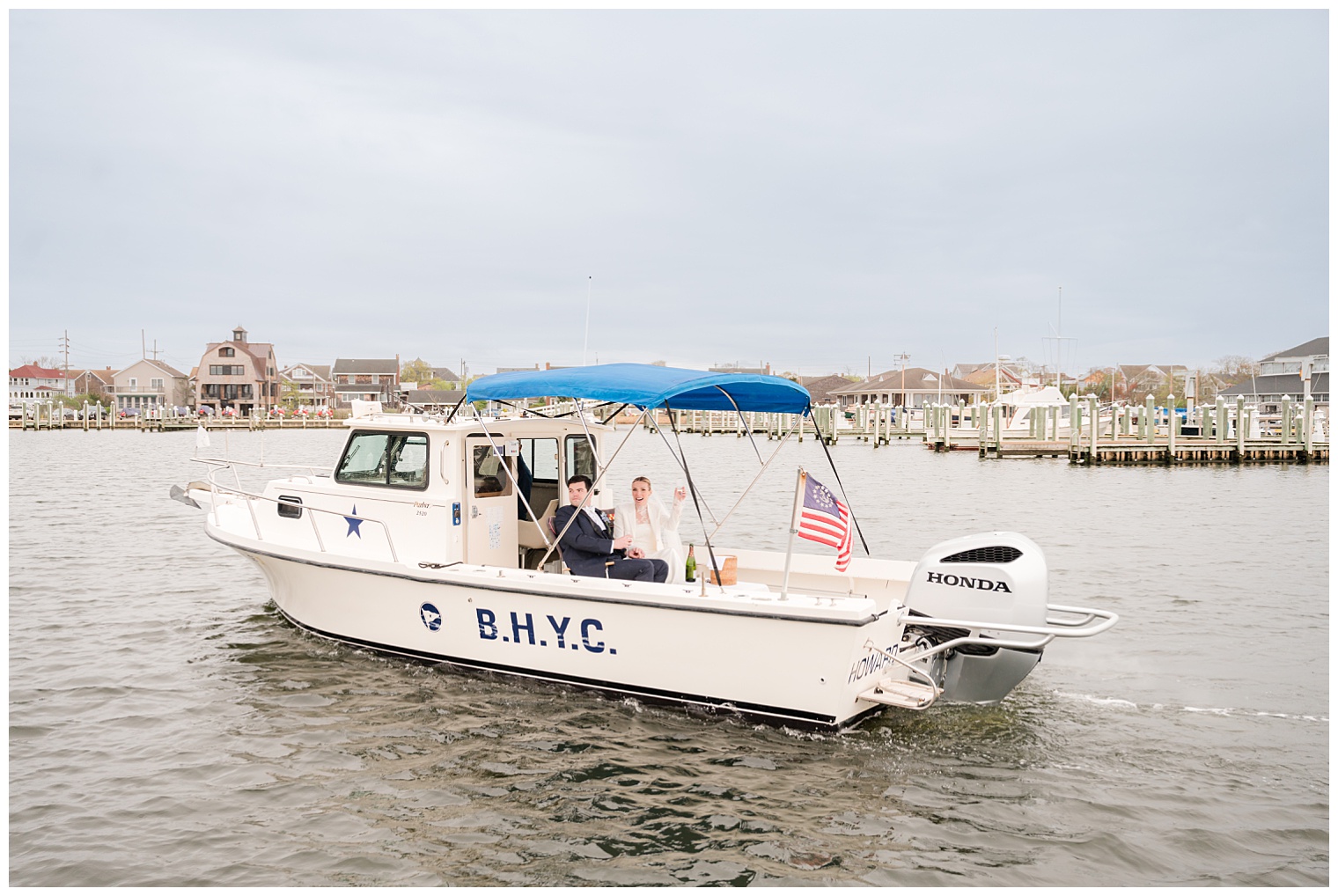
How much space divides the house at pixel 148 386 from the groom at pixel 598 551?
372 feet

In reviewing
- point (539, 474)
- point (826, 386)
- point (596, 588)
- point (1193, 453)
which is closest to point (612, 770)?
point (596, 588)

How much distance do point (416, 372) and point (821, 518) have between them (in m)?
125

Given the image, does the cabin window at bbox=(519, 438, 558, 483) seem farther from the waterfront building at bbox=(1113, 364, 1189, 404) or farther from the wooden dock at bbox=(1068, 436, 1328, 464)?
the waterfront building at bbox=(1113, 364, 1189, 404)

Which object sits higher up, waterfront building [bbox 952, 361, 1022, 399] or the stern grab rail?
waterfront building [bbox 952, 361, 1022, 399]

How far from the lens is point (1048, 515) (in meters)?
22.7

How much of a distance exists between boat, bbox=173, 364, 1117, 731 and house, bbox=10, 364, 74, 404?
424ft

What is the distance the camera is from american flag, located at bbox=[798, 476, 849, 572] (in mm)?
7105

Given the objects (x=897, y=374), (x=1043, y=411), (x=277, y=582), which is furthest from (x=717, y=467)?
(x=897, y=374)

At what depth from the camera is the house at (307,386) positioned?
11450cm

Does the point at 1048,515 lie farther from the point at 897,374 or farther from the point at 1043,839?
the point at 897,374

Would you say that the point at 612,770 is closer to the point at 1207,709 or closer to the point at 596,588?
the point at 596,588

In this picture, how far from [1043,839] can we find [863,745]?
160 centimetres

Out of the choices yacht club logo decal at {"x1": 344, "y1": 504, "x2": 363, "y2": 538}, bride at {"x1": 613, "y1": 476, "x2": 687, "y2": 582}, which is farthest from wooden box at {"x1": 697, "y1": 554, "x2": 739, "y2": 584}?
yacht club logo decal at {"x1": 344, "y1": 504, "x2": 363, "y2": 538}

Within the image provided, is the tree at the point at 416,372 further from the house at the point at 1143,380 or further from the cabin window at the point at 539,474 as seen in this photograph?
the cabin window at the point at 539,474
